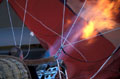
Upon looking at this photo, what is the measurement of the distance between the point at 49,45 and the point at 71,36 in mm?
192

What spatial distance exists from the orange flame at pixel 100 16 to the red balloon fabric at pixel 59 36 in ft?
0.16

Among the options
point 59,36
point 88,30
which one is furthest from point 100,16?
point 59,36

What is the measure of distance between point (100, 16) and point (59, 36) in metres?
0.34

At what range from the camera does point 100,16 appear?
4.00ft

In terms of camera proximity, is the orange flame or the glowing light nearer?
the orange flame

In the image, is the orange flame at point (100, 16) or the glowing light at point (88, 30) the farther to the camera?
the glowing light at point (88, 30)

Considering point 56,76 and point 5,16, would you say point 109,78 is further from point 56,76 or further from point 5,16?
point 5,16

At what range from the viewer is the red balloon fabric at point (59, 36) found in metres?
1.26

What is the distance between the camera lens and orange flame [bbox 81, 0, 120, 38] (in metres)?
1.17

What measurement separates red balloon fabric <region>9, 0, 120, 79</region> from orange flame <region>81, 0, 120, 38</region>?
0.05 m

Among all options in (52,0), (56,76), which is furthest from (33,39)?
(56,76)

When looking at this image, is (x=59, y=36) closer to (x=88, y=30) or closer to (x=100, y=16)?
(x=88, y=30)

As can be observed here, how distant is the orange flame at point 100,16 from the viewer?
117 centimetres

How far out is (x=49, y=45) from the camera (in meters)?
1.38
